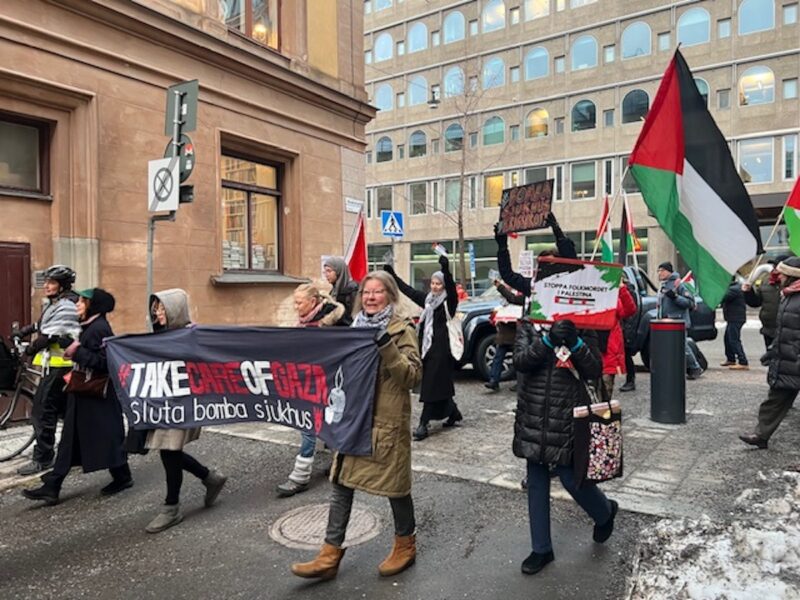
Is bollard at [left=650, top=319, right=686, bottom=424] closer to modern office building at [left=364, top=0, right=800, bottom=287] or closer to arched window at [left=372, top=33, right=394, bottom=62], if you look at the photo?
modern office building at [left=364, top=0, right=800, bottom=287]

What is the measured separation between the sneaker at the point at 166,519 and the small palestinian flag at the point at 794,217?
7.13 meters

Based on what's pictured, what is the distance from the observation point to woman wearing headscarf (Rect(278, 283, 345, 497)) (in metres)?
5.26

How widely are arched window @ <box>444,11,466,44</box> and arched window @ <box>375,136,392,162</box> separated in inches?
268

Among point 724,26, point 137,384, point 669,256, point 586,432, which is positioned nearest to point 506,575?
point 586,432

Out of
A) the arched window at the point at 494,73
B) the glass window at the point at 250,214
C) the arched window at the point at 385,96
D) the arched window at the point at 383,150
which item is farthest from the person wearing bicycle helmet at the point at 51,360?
the arched window at the point at 385,96

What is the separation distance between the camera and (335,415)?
3865 mm

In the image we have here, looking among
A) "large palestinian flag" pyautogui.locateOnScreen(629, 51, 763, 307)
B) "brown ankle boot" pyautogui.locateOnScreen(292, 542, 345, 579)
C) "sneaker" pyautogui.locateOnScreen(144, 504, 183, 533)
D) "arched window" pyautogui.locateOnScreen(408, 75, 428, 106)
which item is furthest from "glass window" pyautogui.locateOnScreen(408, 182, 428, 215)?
"brown ankle boot" pyautogui.locateOnScreen(292, 542, 345, 579)

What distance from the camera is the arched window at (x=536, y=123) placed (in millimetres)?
33812

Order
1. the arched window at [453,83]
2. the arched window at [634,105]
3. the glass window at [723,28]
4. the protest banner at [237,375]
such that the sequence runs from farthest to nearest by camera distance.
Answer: the arched window at [453,83] < the arched window at [634,105] < the glass window at [723,28] < the protest banner at [237,375]

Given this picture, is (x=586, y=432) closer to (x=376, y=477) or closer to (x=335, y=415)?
(x=376, y=477)

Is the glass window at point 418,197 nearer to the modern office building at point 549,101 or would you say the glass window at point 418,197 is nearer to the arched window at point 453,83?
the modern office building at point 549,101

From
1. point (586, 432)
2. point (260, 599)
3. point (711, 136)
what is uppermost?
point (711, 136)

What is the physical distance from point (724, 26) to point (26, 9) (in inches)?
1203

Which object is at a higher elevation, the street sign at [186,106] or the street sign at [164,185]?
the street sign at [186,106]
